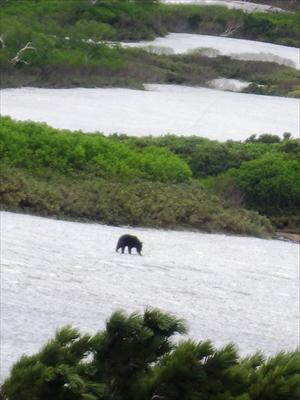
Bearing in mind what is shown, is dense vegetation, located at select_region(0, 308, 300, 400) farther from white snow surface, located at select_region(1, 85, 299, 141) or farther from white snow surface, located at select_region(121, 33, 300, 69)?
white snow surface, located at select_region(121, 33, 300, 69)

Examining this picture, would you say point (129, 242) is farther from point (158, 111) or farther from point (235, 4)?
point (235, 4)

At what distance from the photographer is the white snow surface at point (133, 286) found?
30.0 feet

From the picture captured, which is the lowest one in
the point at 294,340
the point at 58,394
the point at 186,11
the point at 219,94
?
the point at 294,340

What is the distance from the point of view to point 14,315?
8.88 metres

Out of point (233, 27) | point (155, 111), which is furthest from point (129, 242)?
point (233, 27)

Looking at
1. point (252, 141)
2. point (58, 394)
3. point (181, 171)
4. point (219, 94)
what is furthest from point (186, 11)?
point (58, 394)

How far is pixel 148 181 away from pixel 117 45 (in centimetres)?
2498

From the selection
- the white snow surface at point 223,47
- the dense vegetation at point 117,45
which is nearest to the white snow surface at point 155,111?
the dense vegetation at point 117,45

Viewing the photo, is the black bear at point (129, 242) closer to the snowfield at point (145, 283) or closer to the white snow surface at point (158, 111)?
the snowfield at point (145, 283)

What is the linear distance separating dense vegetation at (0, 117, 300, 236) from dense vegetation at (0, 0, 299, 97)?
13.1 meters

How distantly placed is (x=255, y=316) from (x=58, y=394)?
22.2 ft

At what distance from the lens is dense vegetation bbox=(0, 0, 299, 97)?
116 feet

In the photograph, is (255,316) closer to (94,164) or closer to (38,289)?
(38,289)

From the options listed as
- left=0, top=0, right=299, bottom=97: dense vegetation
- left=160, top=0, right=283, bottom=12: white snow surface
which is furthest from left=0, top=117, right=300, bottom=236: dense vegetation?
left=160, top=0, right=283, bottom=12: white snow surface
